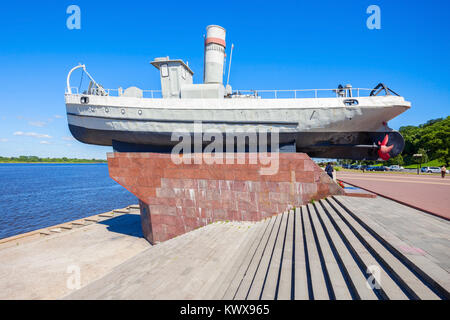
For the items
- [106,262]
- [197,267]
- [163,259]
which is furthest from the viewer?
[106,262]

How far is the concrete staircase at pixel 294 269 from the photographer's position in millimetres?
3041

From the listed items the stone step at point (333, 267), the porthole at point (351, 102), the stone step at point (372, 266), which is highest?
the porthole at point (351, 102)

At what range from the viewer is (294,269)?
4.02 meters

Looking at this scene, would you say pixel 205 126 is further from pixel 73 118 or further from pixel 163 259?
pixel 73 118

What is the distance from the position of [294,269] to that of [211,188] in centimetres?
595

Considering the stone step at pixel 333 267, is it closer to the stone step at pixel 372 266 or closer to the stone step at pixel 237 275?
the stone step at pixel 372 266

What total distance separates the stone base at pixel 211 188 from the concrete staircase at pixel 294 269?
6.16 feet

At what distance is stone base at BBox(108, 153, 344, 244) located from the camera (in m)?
8.62

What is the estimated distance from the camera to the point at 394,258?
355 centimetres

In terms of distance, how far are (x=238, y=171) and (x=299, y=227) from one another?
3660mm

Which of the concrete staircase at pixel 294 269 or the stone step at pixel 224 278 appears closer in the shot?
the concrete staircase at pixel 294 269

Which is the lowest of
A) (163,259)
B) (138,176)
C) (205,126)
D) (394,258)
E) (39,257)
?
(39,257)

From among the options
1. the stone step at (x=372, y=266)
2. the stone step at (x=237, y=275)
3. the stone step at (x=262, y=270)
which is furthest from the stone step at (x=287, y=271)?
the stone step at (x=372, y=266)
